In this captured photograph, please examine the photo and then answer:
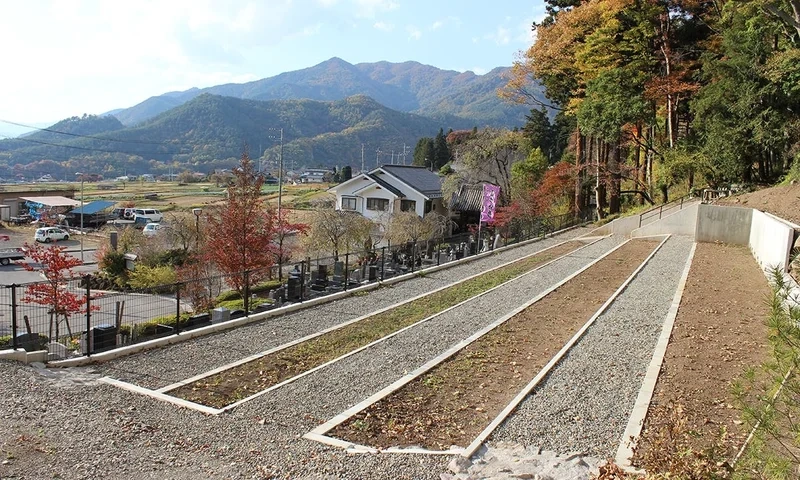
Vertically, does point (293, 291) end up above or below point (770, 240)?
below

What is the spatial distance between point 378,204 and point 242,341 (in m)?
26.9

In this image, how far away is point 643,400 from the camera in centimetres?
647

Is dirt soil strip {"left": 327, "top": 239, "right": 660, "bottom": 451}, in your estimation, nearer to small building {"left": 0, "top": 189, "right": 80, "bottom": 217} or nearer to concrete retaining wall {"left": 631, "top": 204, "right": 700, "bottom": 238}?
concrete retaining wall {"left": 631, "top": 204, "right": 700, "bottom": 238}

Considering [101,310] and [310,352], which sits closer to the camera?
[310,352]

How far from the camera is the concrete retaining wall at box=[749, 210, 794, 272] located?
11.6 meters

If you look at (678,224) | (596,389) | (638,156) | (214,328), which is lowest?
(214,328)

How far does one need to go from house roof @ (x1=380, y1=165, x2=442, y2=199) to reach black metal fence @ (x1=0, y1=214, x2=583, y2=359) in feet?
32.3

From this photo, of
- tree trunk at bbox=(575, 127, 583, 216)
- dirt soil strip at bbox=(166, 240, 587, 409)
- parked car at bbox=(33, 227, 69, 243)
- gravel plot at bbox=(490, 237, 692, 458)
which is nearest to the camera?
gravel plot at bbox=(490, 237, 692, 458)

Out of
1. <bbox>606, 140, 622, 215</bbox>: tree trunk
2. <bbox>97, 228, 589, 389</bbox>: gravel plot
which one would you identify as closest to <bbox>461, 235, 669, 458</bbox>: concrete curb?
<bbox>97, 228, 589, 389</bbox>: gravel plot

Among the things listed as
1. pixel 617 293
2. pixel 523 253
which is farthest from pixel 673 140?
pixel 617 293

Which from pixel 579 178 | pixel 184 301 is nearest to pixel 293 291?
pixel 184 301

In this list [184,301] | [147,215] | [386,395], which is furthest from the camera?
[147,215]

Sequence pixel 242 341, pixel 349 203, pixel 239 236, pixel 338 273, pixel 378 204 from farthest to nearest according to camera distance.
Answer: pixel 349 203
pixel 378 204
pixel 338 273
pixel 239 236
pixel 242 341

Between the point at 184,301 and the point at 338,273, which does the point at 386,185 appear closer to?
the point at 184,301
